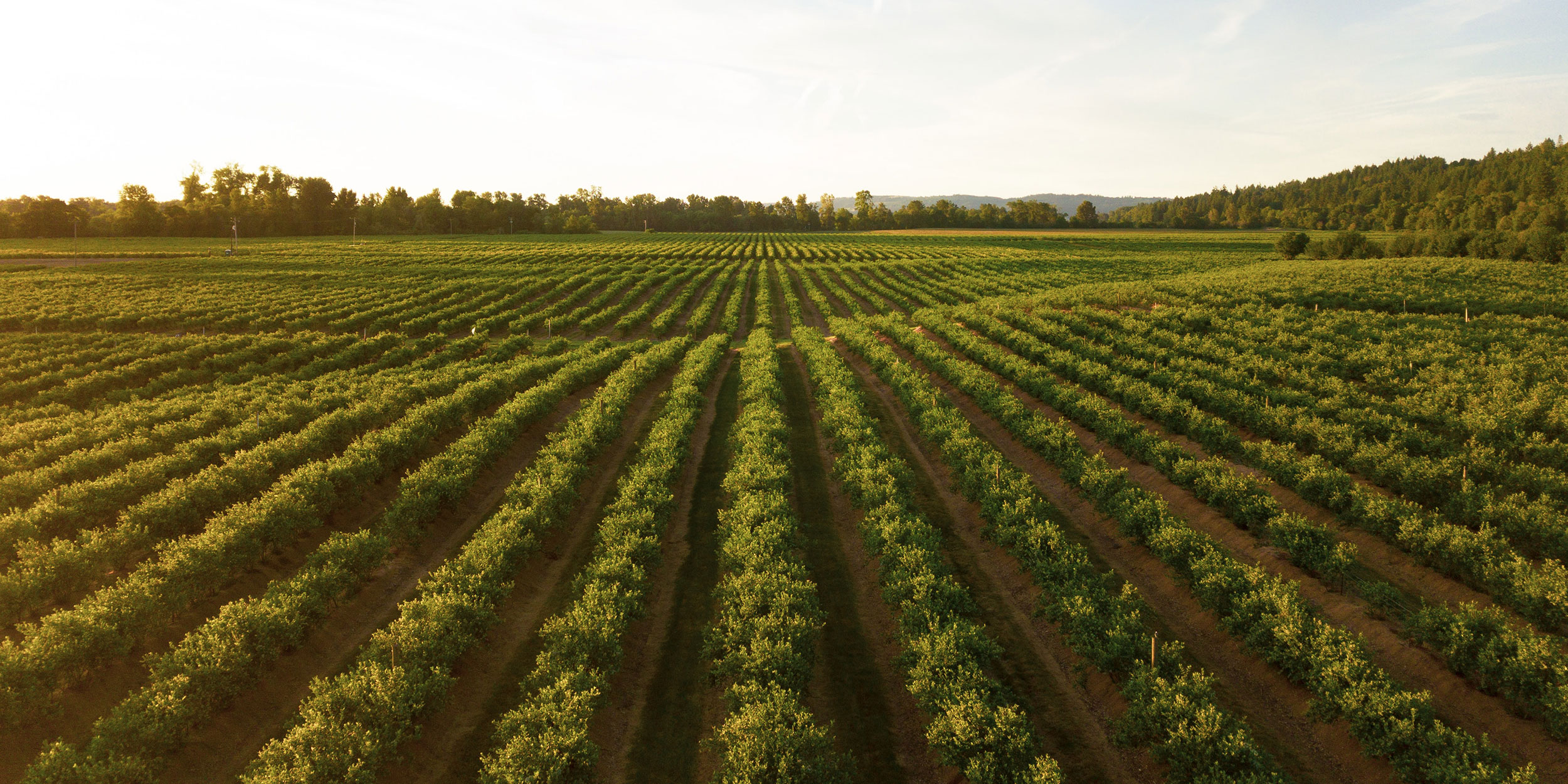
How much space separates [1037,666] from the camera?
1436 cm

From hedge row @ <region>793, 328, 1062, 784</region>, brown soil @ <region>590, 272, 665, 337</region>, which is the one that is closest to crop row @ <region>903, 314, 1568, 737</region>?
hedge row @ <region>793, 328, 1062, 784</region>

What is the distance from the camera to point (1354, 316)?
42844 millimetres

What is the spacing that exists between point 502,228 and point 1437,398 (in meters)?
191

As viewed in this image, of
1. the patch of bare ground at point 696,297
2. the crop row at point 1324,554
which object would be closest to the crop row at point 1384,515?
the crop row at point 1324,554

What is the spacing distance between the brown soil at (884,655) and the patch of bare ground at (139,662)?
12510 millimetres

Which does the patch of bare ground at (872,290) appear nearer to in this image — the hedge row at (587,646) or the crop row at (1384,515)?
the crop row at (1384,515)

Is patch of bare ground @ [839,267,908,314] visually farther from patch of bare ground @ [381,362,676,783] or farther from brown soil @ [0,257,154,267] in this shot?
brown soil @ [0,257,154,267]

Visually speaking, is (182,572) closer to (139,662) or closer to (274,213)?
(139,662)

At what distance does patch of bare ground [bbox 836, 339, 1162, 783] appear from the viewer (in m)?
11.9

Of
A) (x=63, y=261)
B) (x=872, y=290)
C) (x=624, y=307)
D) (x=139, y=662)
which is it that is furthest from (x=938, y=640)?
(x=63, y=261)

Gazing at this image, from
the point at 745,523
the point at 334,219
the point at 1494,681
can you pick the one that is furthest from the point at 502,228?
the point at 1494,681

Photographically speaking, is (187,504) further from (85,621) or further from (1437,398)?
(1437,398)

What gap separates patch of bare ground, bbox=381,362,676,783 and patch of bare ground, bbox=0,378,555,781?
12.0 feet

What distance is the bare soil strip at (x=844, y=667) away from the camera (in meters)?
12.3
